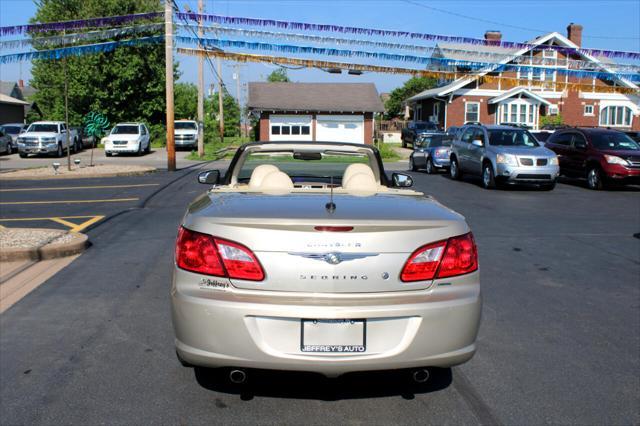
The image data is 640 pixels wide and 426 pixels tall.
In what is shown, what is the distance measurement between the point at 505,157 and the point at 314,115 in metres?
33.0

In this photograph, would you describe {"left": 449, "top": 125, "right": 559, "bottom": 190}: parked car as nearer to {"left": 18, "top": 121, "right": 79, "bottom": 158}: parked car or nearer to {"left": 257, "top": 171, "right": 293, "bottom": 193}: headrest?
{"left": 257, "top": 171, "right": 293, "bottom": 193}: headrest

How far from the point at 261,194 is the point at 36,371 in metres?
2.00

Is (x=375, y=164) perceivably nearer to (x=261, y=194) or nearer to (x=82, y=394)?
(x=261, y=194)

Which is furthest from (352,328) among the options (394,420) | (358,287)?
(394,420)

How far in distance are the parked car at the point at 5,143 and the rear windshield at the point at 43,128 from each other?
2639 millimetres

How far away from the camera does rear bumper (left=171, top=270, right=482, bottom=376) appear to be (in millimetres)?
3438

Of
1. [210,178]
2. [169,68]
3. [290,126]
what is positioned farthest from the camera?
[290,126]

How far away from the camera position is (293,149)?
19.6 ft

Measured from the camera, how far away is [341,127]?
165 ft

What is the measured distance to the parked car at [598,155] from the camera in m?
18.0

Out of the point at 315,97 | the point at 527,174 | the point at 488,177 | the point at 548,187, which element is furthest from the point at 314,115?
the point at 527,174

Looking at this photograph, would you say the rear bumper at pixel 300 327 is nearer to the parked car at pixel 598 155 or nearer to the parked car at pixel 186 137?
the parked car at pixel 598 155

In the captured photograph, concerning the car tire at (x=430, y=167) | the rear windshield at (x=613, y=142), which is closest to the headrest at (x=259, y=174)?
the rear windshield at (x=613, y=142)

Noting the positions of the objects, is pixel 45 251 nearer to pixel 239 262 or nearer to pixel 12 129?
pixel 239 262
